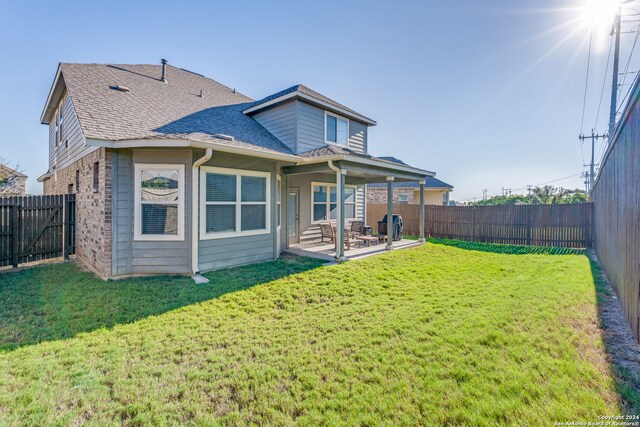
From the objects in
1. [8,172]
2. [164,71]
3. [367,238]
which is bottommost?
[367,238]

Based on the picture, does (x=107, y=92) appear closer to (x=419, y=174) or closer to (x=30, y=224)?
(x=30, y=224)

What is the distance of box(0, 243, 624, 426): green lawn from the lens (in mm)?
2428

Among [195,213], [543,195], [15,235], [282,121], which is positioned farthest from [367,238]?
[543,195]

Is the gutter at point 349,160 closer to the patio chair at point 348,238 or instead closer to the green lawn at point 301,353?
the patio chair at point 348,238

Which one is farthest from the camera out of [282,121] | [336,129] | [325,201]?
[325,201]

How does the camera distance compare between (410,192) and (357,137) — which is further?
(410,192)

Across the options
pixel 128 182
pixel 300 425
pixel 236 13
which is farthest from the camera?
pixel 236 13

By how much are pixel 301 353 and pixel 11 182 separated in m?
22.7

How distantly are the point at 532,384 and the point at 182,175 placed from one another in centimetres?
692

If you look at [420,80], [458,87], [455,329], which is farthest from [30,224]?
[458,87]

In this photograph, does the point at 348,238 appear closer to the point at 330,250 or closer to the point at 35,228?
the point at 330,250

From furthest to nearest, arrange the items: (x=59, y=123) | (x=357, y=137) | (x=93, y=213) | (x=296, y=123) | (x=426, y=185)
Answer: (x=426, y=185), (x=357, y=137), (x=59, y=123), (x=296, y=123), (x=93, y=213)

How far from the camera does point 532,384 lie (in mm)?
2625

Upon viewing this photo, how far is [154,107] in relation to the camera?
28.0 feet
